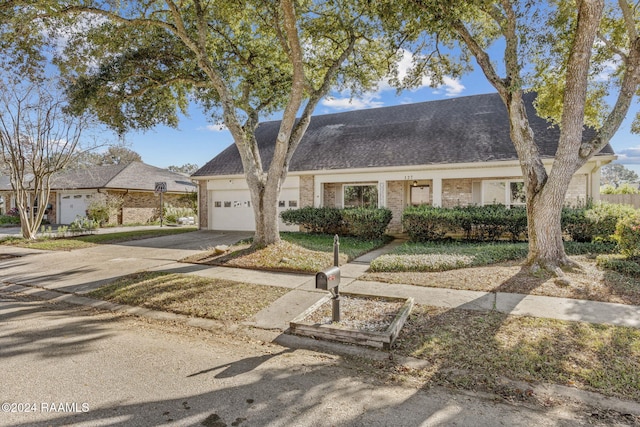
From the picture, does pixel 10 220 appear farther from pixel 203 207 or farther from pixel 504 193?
pixel 504 193

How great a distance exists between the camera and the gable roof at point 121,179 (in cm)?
2152

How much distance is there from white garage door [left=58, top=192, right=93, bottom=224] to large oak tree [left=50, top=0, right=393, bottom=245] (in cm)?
1357

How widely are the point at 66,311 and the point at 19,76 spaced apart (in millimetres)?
8152

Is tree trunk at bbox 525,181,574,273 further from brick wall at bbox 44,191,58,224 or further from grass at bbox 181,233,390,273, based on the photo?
brick wall at bbox 44,191,58,224

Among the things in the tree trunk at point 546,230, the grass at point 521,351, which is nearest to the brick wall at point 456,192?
the tree trunk at point 546,230

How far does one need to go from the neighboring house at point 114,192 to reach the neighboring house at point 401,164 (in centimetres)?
761

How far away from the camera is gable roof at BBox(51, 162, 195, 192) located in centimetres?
2152

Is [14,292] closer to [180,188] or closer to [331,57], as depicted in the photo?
[331,57]

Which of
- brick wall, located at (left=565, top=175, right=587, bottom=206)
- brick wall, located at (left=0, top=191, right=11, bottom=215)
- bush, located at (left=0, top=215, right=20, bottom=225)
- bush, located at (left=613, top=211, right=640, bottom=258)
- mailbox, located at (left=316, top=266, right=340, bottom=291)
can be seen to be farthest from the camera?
brick wall, located at (left=0, top=191, right=11, bottom=215)

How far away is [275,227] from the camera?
9.16 metres

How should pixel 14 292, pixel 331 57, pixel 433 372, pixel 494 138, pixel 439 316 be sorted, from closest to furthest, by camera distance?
pixel 433 372 < pixel 439 316 < pixel 14 292 < pixel 331 57 < pixel 494 138

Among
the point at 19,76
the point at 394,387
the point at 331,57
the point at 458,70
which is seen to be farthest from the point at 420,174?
the point at 19,76

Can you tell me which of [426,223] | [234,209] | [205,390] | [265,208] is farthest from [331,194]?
[205,390]

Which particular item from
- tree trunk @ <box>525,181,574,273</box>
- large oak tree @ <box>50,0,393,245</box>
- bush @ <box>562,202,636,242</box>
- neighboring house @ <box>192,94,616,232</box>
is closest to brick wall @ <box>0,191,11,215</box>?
neighboring house @ <box>192,94,616,232</box>
